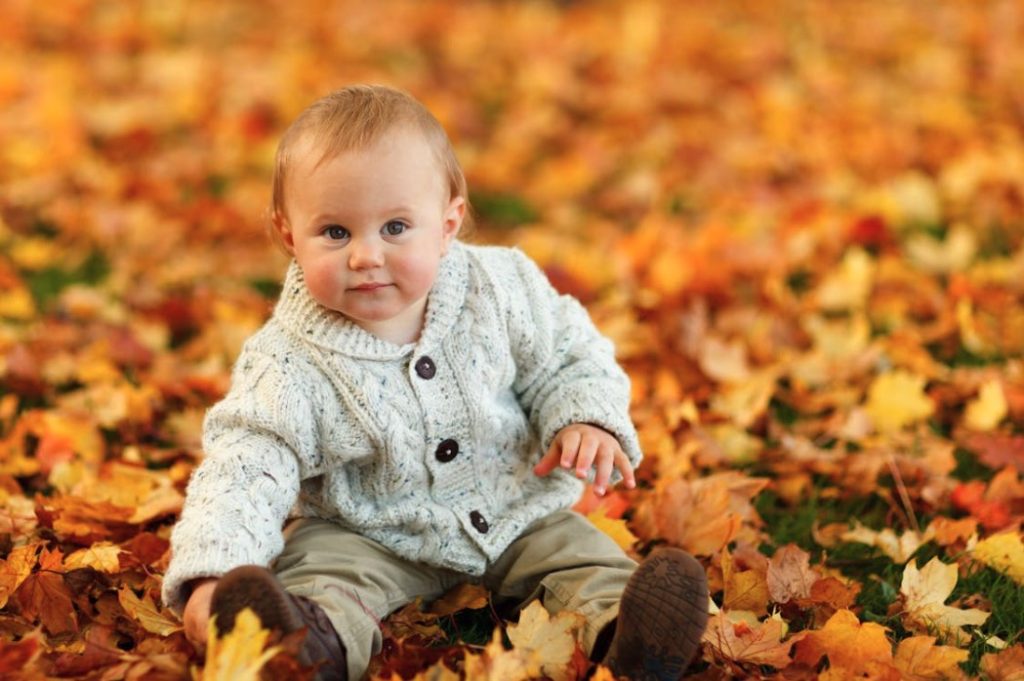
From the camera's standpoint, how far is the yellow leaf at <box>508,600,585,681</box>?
191cm

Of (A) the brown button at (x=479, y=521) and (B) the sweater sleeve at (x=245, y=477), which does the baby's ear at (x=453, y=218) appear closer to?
(B) the sweater sleeve at (x=245, y=477)

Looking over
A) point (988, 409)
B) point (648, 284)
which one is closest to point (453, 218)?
point (988, 409)

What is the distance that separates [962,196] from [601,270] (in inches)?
61.2

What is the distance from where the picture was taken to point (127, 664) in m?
1.84

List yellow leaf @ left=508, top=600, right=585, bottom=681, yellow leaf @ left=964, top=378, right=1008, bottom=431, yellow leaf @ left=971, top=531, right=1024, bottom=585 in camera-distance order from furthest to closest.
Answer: yellow leaf @ left=964, top=378, right=1008, bottom=431 < yellow leaf @ left=971, top=531, right=1024, bottom=585 < yellow leaf @ left=508, top=600, right=585, bottom=681

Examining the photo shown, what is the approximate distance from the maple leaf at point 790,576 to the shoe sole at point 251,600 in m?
0.91

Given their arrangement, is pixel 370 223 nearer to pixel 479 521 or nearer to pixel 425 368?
pixel 425 368

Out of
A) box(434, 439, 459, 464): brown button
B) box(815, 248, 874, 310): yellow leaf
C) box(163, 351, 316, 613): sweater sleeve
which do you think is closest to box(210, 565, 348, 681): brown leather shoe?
box(163, 351, 316, 613): sweater sleeve

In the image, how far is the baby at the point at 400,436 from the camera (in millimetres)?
1856

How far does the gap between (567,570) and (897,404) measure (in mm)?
1281

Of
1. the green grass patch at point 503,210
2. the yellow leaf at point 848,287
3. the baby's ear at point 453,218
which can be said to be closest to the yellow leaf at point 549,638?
the baby's ear at point 453,218

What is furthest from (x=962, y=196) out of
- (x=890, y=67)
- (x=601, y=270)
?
(x=890, y=67)

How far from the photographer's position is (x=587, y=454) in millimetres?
2066

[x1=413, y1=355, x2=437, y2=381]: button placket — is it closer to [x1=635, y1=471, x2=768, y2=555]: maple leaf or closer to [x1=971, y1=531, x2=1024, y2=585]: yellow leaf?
[x1=635, y1=471, x2=768, y2=555]: maple leaf
